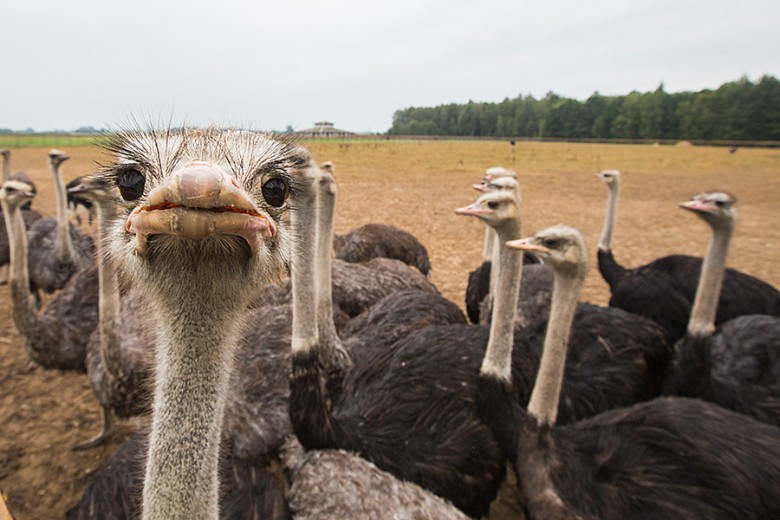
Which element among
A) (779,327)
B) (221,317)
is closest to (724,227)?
(779,327)

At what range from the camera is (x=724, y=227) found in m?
3.16

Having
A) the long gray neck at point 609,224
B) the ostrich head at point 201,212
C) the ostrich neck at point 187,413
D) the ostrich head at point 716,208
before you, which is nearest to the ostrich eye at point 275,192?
the ostrich head at point 201,212

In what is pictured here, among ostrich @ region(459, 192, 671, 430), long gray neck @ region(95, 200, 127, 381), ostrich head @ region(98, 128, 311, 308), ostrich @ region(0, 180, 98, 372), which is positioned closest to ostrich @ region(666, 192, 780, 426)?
ostrich @ region(459, 192, 671, 430)

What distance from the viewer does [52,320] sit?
3.48 metres

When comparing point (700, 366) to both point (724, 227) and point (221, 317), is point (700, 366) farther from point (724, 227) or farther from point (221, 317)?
point (221, 317)

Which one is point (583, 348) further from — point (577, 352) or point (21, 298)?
point (21, 298)

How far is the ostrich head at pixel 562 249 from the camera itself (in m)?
2.38

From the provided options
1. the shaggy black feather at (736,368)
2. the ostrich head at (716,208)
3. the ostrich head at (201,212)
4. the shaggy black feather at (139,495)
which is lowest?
the shaggy black feather at (139,495)

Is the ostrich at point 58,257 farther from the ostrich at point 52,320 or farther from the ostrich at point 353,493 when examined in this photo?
the ostrich at point 353,493

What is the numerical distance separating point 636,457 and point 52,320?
357cm

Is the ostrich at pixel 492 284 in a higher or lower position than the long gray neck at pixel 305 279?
lower

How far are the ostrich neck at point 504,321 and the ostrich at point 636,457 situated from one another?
222 mm

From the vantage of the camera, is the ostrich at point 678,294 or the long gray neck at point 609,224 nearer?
the ostrich at point 678,294

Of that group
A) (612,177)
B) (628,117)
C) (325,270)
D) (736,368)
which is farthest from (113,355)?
(628,117)
